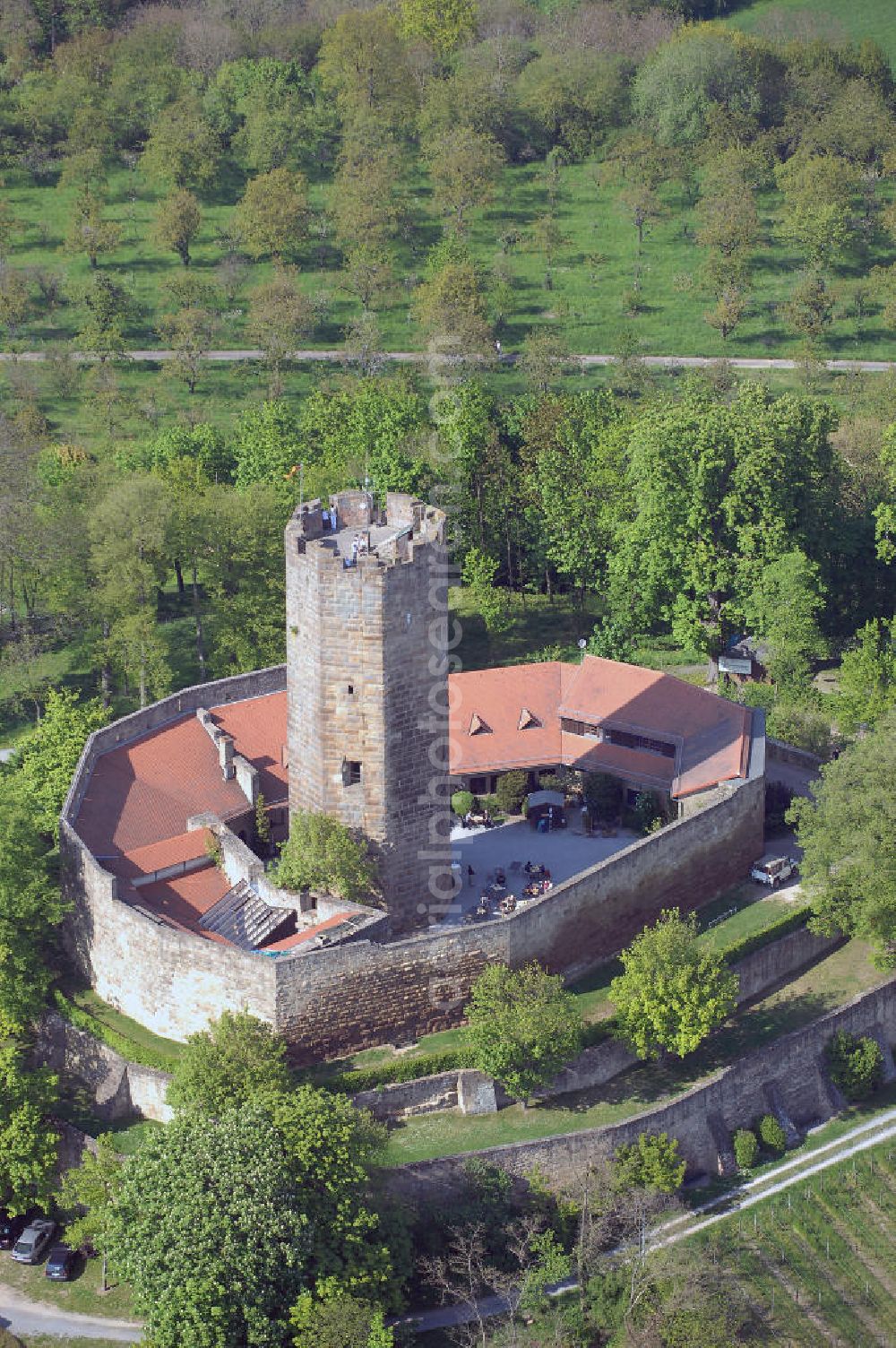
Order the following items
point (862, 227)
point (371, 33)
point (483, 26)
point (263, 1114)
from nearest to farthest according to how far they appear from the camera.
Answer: point (263, 1114)
point (862, 227)
point (371, 33)
point (483, 26)

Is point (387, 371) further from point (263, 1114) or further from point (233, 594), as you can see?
point (263, 1114)

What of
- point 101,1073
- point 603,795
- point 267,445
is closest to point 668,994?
point 603,795

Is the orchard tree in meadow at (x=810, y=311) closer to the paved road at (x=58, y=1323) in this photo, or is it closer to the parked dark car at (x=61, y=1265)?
the parked dark car at (x=61, y=1265)

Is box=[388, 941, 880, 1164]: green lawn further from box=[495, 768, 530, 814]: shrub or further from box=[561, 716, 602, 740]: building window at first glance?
box=[495, 768, 530, 814]: shrub

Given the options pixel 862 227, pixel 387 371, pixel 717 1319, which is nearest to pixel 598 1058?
pixel 717 1319

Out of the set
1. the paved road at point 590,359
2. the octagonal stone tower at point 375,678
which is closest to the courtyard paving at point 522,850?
the octagonal stone tower at point 375,678

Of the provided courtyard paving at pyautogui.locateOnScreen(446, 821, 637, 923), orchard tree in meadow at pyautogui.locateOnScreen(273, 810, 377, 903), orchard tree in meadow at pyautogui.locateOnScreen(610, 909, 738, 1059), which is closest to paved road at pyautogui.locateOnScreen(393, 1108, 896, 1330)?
orchard tree in meadow at pyautogui.locateOnScreen(610, 909, 738, 1059)
